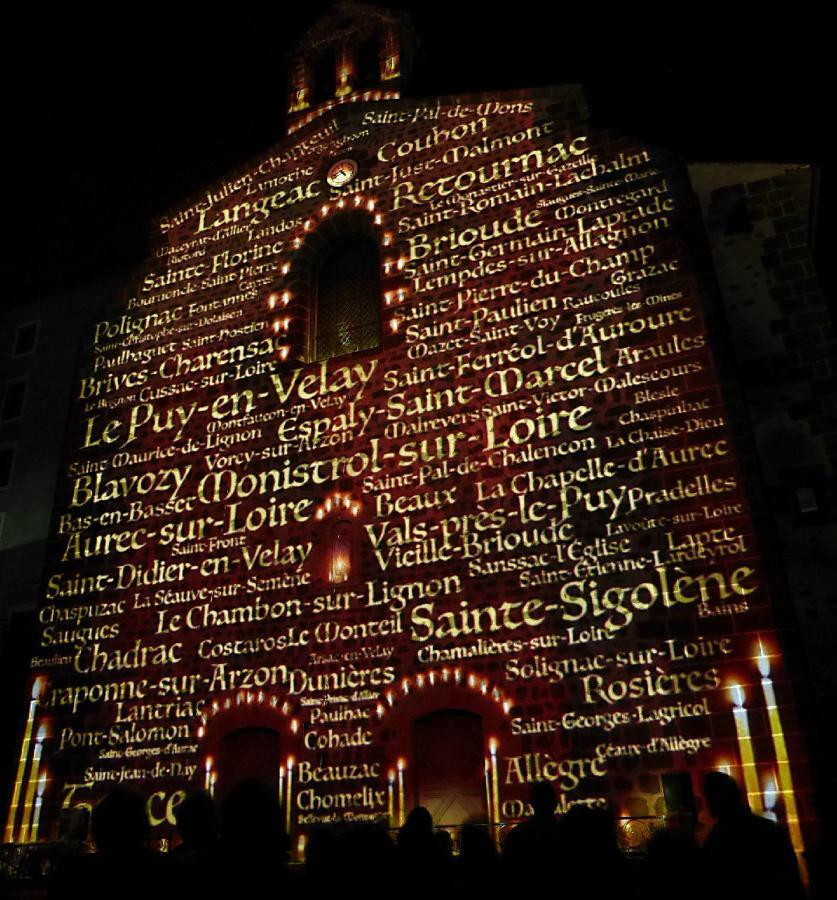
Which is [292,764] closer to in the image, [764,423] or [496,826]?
[496,826]

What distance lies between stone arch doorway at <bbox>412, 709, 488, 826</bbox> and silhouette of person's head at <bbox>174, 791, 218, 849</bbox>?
558 cm

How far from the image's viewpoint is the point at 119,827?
2.91 metres

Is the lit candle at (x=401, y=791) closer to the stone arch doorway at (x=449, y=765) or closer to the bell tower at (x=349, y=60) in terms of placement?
the stone arch doorway at (x=449, y=765)

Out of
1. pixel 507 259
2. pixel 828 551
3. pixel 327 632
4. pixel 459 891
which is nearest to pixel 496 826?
pixel 327 632

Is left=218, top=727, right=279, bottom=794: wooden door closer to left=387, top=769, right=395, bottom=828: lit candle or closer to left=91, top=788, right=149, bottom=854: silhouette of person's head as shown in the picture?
left=387, top=769, right=395, bottom=828: lit candle

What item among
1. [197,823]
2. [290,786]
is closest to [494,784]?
[290,786]

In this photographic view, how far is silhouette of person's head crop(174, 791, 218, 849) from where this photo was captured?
3592 mm

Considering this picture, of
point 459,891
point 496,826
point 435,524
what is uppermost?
point 435,524

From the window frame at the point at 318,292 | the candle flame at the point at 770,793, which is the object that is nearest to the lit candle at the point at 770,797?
the candle flame at the point at 770,793

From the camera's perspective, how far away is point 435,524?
9.98m

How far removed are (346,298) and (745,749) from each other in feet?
25.6

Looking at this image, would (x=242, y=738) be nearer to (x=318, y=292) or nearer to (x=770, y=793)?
(x=770, y=793)

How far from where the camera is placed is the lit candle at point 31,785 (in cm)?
1031

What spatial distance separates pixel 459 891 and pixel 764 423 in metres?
6.32
